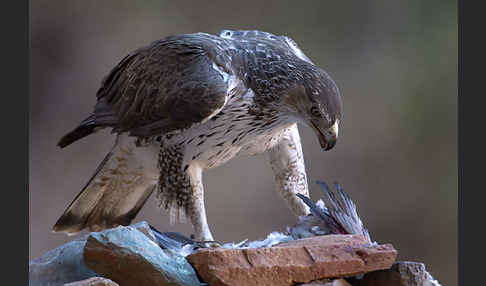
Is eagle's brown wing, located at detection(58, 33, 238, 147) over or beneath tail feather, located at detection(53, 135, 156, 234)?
over

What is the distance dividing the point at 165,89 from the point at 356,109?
1.63m

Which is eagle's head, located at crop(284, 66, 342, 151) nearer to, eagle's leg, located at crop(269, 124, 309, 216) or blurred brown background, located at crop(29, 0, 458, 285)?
eagle's leg, located at crop(269, 124, 309, 216)

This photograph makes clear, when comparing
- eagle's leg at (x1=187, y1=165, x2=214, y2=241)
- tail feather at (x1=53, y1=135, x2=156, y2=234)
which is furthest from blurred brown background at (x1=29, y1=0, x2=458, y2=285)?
eagle's leg at (x1=187, y1=165, x2=214, y2=241)

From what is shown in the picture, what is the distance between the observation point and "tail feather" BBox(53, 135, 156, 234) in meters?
2.73

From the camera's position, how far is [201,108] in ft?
7.35

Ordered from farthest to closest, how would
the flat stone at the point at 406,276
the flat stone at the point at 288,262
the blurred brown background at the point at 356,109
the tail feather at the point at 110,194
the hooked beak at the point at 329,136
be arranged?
the blurred brown background at the point at 356,109 → the tail feather at the point at 110,194 → the hooked beak at the point at 329,136 → the flat stone at the point at 406,276 → the flat stone at the point at 288,262

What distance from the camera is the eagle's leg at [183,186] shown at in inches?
96.9

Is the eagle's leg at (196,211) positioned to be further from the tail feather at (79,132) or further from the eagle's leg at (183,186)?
the tail feather at (79,132)

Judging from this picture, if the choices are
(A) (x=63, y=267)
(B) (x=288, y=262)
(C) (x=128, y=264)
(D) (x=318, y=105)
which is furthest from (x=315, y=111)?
(A) (x=63, y=267)

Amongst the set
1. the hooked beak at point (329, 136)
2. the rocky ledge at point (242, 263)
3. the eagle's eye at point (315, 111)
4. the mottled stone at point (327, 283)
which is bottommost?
the mottled stone at point (327, 283)

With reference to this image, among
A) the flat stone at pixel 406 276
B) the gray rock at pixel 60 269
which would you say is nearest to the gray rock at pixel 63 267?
the gray rock at pixel 60 269

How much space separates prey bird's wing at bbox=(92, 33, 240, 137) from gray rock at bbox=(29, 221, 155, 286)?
472mm

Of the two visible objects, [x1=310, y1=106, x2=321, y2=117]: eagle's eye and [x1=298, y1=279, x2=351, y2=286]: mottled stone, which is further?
[x1=310, y1=106, x2=321, y2=117]: eagle's eye

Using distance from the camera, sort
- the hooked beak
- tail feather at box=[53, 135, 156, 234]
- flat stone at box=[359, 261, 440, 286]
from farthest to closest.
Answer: tail feather at box=[53, 135, 156, 234] < the hooked beak < flat stone at box=[359, 261, 440, 286]
